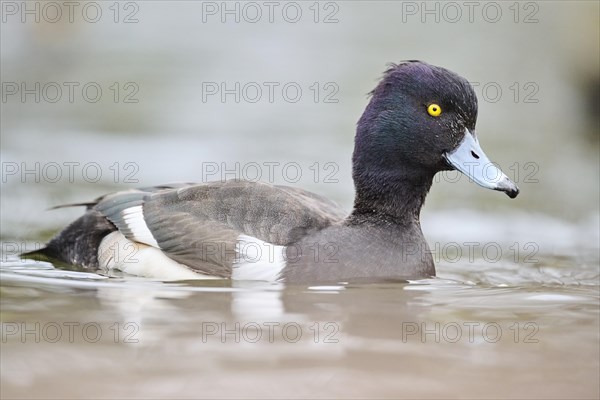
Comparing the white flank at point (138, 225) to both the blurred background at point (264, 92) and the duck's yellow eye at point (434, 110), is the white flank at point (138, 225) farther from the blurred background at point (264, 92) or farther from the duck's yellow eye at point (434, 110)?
the duck's yellow eye at point (434, 110)

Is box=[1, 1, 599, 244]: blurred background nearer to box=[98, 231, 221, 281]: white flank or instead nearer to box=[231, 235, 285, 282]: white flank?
box=[98, 231, 221, 281]: white flank

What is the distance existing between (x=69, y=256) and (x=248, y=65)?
7278mm

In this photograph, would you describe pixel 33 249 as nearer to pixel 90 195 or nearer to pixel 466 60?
pixel 90 195

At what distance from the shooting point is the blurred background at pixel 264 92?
395 inches

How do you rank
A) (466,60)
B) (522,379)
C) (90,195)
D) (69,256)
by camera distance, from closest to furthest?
(522,379)
(69,256)
(90,195)
(466,60)

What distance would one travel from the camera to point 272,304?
6012mm

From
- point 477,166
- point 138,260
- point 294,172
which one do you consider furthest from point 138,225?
point 294,172

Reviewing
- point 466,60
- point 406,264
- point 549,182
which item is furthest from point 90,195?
point 466,60

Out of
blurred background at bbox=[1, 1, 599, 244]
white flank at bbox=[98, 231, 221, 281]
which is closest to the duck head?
white flank at bbox=[98, 231, 221, 281]

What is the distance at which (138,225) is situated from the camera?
23.7 ft

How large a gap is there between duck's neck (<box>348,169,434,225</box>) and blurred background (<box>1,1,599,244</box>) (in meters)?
2.25

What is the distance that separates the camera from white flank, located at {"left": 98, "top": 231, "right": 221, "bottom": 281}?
6828 millimetres

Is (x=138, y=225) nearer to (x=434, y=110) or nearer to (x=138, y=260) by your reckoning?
(x=138, y=260)

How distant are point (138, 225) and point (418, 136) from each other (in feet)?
6.57
